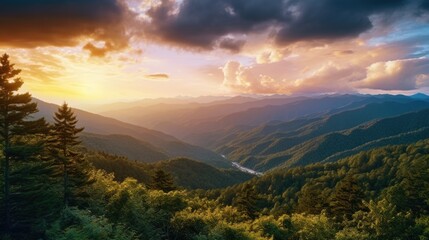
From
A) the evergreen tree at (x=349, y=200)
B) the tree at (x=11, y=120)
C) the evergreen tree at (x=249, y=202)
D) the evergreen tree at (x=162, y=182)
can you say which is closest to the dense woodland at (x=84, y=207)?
the tree at (x=11, y=120)

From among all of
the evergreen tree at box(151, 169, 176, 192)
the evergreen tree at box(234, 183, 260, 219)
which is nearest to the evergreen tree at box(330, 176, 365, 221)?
A: the evergreen tree at box(234, 183, 260, 219)

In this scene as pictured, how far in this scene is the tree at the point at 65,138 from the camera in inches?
1747

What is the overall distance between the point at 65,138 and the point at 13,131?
329 inches

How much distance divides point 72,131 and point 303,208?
2534 inches

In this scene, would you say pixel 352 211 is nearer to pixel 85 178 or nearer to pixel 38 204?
pixel 85 178

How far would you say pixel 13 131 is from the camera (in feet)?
121

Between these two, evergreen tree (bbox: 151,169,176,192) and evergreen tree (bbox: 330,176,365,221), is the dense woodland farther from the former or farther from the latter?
evergreen tree (bbox: 151,169,176,192)

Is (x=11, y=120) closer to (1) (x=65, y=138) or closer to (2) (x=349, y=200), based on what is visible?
(1) (x=65, y=138)

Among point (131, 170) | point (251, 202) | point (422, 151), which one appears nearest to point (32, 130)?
point (251, 202)

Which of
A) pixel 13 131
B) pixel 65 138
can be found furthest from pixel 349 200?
pixel 13 131

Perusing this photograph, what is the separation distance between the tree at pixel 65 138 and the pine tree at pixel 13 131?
479 centimetres

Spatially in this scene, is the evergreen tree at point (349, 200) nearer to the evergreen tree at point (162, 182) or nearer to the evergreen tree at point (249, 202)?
the evergreen tree at point (249, 202)

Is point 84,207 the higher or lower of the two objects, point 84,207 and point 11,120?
the lower

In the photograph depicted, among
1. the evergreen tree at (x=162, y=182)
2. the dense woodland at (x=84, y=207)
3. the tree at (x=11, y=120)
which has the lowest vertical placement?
the evergreen tree at (x=162, y=182)
